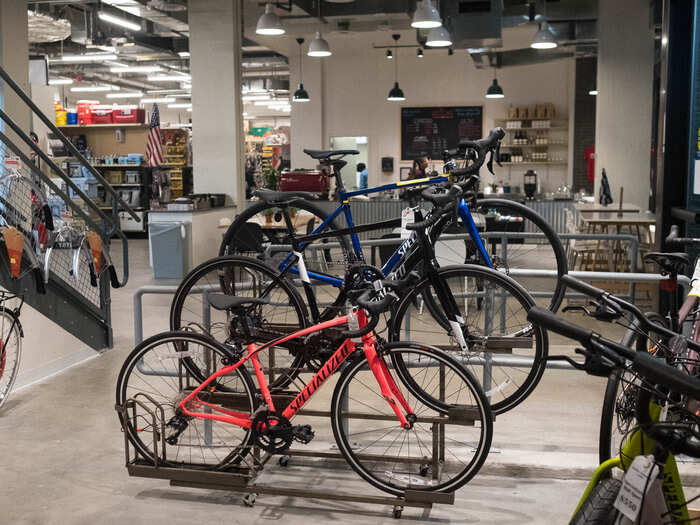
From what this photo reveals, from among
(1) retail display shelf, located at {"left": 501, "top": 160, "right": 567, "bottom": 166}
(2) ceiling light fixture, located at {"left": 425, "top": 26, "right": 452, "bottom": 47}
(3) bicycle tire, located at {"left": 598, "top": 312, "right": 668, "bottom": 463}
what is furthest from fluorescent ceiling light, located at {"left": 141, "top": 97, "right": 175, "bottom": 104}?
(3) bicycle tire, located at {"left": 598, "top": 312, "right": 668, "bottom": 463}

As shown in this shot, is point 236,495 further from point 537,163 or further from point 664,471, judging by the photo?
point 537,163

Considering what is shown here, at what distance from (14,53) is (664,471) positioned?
881cm

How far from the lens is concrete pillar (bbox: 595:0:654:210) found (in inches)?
434

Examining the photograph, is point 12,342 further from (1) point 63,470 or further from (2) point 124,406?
(2) point 124,406

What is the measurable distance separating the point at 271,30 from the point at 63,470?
6354 mm

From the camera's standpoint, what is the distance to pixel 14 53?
877 cm

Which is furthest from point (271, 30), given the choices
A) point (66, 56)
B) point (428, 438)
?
point (66, 56)

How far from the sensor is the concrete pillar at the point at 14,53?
8586mm

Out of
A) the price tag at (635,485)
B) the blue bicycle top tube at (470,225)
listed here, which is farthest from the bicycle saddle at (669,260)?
the price tag at (635,485)

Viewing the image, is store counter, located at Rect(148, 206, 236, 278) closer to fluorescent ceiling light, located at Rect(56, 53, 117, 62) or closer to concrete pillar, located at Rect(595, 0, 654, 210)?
concrete pillar, located at Rect(595, 0, 654, 210)

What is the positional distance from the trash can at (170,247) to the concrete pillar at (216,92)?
4.02ft

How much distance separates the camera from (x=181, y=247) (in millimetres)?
10000

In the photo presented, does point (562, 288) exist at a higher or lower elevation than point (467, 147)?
lower

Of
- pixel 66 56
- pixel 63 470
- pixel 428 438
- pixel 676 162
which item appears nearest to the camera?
pixel 63 470
